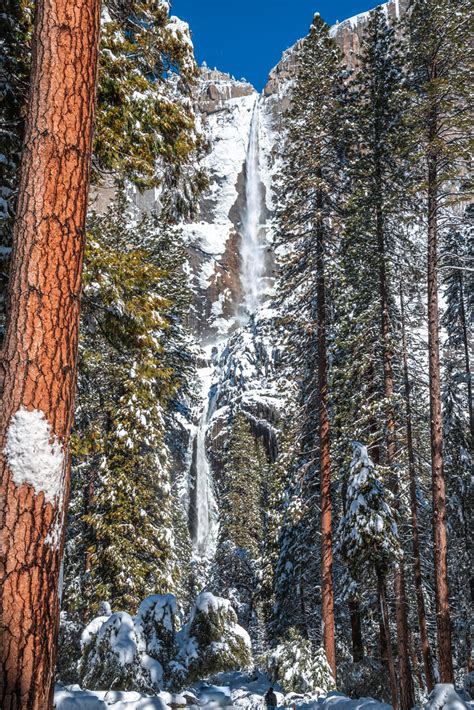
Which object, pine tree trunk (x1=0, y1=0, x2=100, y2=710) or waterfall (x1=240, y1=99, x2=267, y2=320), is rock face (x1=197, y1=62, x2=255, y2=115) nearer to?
waterfall (x1=240, y1=99, x2=267, y2=320)

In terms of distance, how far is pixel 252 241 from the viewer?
8969 centimetres

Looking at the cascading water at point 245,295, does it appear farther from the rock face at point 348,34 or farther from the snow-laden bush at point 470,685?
the snow-laden bush at point 470,685

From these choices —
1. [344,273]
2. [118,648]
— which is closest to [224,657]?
[118,648]

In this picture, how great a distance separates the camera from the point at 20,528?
2.49 metres

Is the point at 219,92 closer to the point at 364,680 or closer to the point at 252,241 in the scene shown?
the point at 252,241

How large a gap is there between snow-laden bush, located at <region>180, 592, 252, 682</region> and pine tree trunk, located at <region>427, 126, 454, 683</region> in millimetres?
4221

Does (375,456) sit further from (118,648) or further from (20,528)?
(20,528)

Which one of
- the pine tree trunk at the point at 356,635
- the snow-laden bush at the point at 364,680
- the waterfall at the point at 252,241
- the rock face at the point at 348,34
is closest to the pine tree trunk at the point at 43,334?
the snow-laden bush at the point at 364,680

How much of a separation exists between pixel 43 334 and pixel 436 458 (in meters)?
9.96

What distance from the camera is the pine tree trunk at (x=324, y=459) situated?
12875 mm

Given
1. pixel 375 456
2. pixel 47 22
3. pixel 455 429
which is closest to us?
pixel 47 22

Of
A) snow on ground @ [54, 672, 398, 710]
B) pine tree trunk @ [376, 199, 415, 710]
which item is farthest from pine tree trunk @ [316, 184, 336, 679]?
snow on ground @ [54, 672, 398, 710]

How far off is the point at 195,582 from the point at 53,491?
34.5 metres

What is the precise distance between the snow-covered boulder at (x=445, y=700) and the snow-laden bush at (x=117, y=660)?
5220mm
